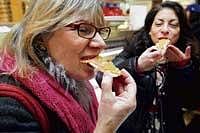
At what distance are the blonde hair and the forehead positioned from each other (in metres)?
1.26

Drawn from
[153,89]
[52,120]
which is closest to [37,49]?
[52,120]

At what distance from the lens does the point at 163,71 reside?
7.25ft

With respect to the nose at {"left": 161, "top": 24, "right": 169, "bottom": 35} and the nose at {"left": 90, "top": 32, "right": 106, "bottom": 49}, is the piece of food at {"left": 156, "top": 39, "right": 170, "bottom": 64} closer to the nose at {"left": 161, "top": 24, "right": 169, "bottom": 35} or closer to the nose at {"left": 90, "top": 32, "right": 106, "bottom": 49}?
the nose at {"left": 161, "top": 24, "right": 169, "bottom": 35}

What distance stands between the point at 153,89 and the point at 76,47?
1.03m

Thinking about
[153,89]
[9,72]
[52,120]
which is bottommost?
[153,89]

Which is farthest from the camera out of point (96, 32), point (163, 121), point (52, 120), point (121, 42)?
point (121, 42)

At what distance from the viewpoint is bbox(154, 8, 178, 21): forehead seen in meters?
→ 2.33

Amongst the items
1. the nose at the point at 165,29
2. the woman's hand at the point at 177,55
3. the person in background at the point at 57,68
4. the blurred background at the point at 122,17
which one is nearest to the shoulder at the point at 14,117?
the person in background at the point at 57,68

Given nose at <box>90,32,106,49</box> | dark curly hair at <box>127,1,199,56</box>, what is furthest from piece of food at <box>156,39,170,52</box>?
nose at <box>90,32,106,49</box>

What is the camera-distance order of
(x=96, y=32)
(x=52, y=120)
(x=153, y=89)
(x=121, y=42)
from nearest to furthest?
(x=52, y=120)
(x=96, y=32)
(x=153, y=89)
(x=121, y=42)

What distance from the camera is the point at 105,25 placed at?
1220mm

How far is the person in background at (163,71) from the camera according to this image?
2.01 metres

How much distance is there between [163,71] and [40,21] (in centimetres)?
125

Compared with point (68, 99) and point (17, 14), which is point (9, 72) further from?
point (17, 14)
